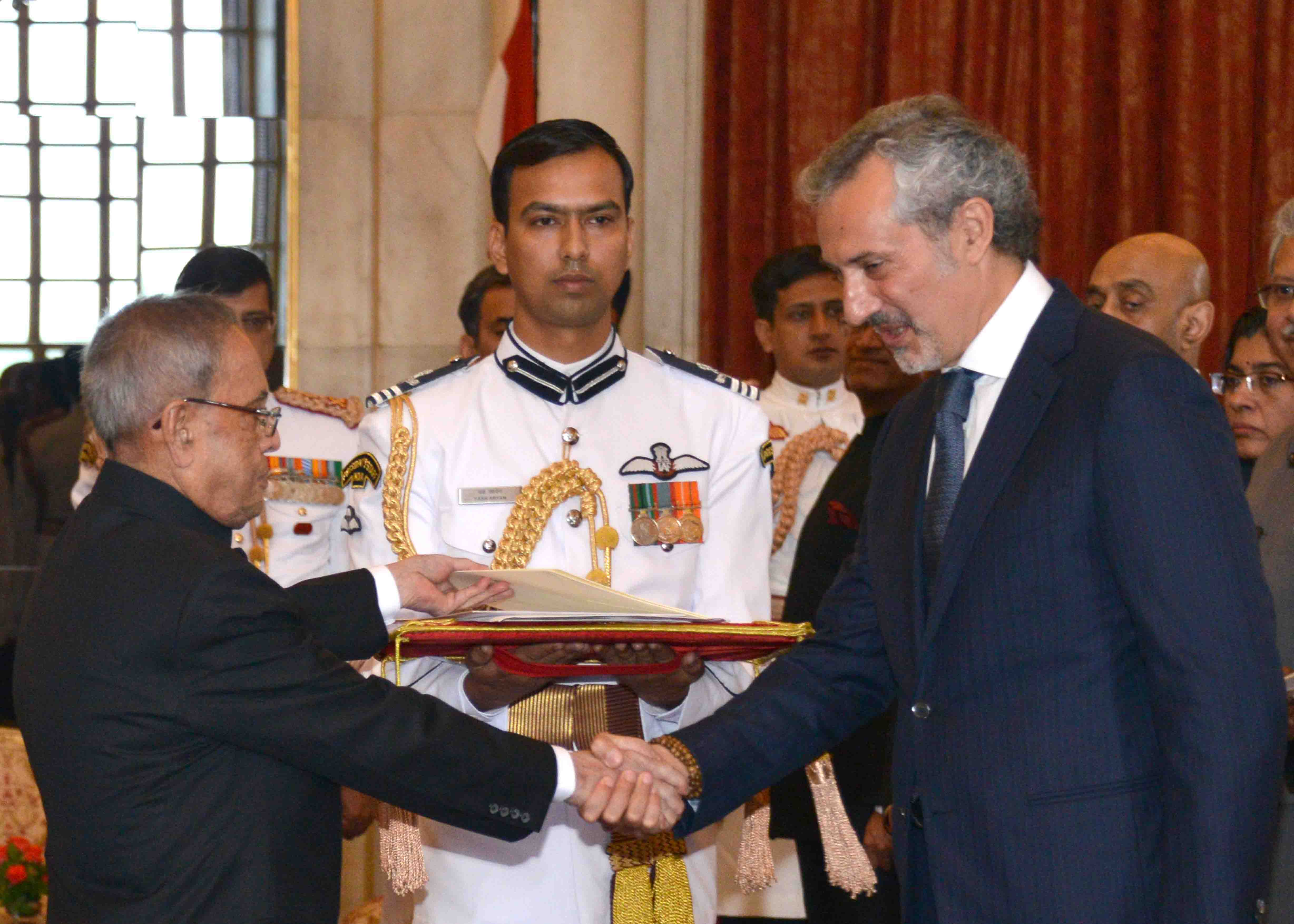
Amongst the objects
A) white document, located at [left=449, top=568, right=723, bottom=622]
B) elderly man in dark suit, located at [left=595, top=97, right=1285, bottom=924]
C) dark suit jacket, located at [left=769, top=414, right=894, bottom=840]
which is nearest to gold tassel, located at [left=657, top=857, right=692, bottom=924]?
white document, located at [left=449, top=568, right=723, bottom=622]

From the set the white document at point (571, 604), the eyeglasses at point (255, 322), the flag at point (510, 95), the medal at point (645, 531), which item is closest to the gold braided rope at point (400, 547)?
the white document at point (571, 604)

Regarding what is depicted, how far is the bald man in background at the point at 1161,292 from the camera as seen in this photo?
3.92 meters

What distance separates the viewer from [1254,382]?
3.62m

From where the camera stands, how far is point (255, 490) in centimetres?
229

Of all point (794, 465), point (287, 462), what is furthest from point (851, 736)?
point (287, 462)

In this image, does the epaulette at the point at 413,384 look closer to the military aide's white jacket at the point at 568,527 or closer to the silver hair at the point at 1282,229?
the military aide's white jacket at the point at 568,527

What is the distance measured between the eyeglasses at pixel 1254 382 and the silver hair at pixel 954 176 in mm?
1667

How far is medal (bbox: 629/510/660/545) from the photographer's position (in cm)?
281

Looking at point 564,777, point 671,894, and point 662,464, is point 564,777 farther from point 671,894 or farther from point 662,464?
point 662,464

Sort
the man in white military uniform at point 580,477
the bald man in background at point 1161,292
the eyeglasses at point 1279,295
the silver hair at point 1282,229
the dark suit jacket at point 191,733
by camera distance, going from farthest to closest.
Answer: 1. the bald man in background at point 1161,292
2. the silver hair at point 1282,229
3. the eyeglasses at point 1279,295
4. the man in white military uniform at point 580,477
5. the dark suit jacket at point 191,733

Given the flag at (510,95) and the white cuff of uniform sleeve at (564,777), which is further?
the flag at (510,95)

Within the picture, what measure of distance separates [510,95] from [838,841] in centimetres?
331

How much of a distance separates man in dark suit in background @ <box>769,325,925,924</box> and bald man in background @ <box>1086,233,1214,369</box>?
604 mm

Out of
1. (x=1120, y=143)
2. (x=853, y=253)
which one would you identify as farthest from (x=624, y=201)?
(x=1120, y=143)
